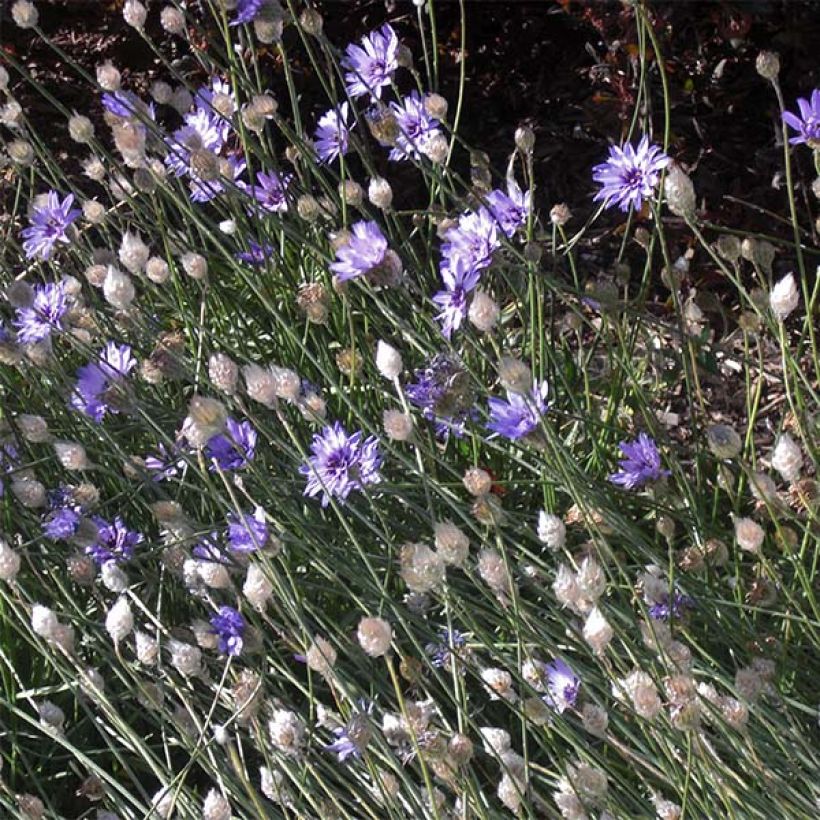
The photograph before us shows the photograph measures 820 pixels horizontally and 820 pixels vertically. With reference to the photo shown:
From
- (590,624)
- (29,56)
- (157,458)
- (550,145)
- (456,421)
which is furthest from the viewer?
(29,56)

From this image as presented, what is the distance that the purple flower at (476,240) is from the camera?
6.64ft

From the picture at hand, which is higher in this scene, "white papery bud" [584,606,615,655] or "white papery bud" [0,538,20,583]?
"white papery bud" [584,606,615,655]

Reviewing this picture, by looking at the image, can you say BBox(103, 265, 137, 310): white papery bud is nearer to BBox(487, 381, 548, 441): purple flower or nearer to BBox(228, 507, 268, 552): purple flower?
BBox(228, 507, 268, 552): purple flower

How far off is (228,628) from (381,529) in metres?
0.42

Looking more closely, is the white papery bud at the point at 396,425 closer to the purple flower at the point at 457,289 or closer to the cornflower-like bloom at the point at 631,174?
the purple flower at the point at 457,289

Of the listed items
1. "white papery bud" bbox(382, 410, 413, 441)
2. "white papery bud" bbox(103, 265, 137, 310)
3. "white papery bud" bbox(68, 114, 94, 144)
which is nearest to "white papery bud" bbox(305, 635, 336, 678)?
"white papery bud" bbox(382, 410, 413, 441)

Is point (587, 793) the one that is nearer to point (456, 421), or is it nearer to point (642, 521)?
point (456, 421)

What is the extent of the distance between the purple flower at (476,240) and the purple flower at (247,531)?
45 centimetres

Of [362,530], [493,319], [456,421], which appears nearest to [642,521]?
[362,530]

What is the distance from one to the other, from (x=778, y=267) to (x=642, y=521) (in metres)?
1.50

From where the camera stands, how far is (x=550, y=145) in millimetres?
4152

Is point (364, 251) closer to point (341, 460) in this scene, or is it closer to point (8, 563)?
point (341, 460)

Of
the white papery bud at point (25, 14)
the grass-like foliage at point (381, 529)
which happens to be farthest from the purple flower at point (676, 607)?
the white papery bud at point (25, 14)

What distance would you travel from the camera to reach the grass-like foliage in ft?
5.41
